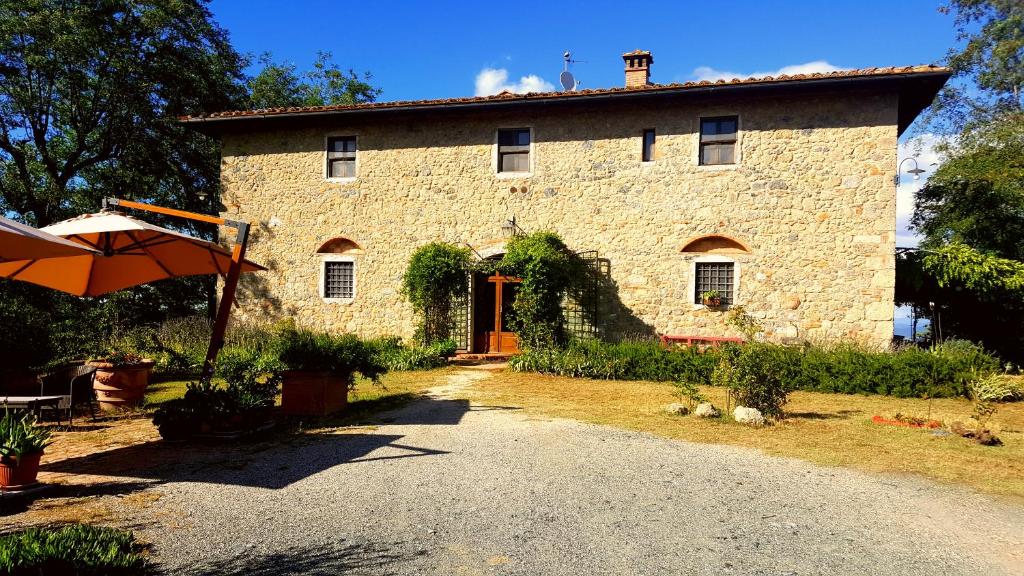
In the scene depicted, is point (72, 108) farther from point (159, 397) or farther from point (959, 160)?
point (959, 160)

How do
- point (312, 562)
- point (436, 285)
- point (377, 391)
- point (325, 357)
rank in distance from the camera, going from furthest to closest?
point (436, 285)
point (377, 391)
point (325, 357)
point (312, 562)

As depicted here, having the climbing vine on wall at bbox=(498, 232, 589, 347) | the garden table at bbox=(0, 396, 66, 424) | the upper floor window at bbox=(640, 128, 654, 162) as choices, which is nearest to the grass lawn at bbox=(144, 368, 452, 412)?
the garden table at bbox=(0, 396, 66, 424)

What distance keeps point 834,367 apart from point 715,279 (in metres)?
3.60

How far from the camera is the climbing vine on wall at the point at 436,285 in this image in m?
13.6

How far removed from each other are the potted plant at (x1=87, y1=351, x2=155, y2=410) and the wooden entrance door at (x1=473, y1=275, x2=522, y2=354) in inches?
304

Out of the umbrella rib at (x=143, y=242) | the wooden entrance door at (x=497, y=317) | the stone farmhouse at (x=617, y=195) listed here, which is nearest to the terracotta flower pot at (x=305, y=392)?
the umbrella rib at (x=143, y=242)

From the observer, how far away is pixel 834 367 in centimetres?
980

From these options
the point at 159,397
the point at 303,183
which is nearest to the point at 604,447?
the point at 159,397

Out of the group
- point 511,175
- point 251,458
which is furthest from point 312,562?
point 511,175

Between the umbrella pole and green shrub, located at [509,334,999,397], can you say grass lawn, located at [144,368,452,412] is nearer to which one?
the umbrella pole

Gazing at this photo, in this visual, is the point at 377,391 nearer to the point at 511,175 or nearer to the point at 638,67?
the point at 511,175

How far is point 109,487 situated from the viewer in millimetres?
4559

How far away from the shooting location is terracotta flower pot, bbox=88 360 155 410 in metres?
7.64

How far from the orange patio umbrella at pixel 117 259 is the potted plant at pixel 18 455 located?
197 centimetres
